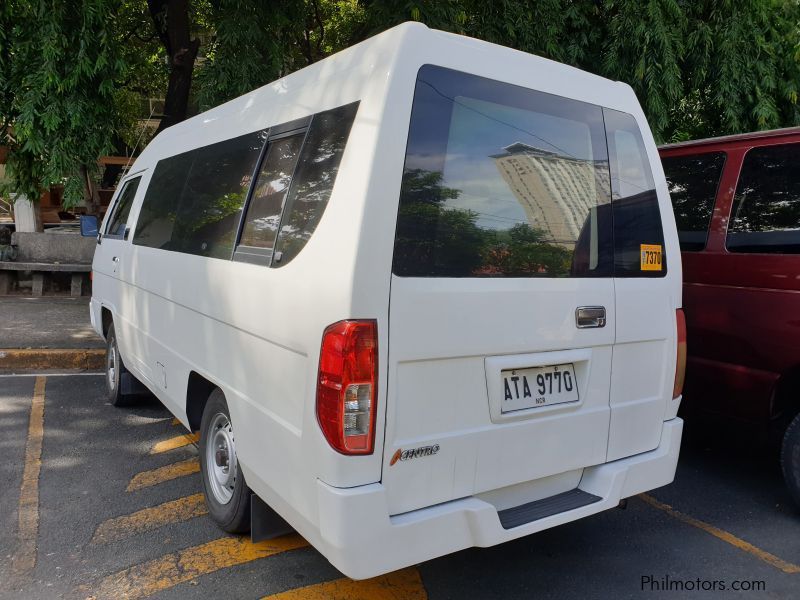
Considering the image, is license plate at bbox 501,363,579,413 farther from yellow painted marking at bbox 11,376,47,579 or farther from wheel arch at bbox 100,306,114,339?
wheel arch at bbox 100,306,114,339

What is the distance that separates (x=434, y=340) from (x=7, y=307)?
8.55m

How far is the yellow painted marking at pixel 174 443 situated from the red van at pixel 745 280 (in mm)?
3419

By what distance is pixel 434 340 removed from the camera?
2.34 metres

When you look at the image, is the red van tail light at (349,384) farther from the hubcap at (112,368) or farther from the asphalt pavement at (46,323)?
the asphalt pavement at (46,323)

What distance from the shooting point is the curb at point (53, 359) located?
21.3ft

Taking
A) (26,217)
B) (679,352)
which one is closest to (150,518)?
(679,352)

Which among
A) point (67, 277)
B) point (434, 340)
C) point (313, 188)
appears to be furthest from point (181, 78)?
point (434, 340)

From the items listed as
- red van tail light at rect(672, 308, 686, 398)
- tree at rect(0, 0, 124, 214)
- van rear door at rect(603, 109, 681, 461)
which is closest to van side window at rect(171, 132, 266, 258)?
van rear door at rect(603, 109, 681, 461)

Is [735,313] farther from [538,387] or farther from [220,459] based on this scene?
[220,459]

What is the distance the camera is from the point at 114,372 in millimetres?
5371

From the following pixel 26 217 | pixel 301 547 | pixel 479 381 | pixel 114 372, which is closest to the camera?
pixel 479 381

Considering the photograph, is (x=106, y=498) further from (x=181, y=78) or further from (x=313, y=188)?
(x=181, y=78)

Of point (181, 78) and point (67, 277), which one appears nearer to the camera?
point (181, 78)

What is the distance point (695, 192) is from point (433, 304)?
2.75 meters
